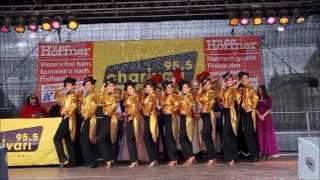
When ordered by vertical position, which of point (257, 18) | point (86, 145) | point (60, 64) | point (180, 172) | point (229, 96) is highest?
point (257, 18)

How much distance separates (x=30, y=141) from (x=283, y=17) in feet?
16.2

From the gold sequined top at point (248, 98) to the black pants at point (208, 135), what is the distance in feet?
2.06

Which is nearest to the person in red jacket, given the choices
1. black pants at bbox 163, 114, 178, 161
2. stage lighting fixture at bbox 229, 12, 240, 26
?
black pants at bbox 163, 114, 178, 161

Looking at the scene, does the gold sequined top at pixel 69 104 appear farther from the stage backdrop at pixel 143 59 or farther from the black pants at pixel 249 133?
the black pants at pixel 249 133

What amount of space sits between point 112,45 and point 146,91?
201 centimetres

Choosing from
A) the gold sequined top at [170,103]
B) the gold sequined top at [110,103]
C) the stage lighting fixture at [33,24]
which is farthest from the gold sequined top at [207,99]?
the stage lighting fixture at [33,24]

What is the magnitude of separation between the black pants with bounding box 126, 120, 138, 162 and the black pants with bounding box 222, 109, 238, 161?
1438 mm

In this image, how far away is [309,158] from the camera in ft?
12.3

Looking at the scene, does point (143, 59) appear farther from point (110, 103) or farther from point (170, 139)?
point (170, 139)

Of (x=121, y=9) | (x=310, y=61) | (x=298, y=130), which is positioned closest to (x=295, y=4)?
(x=310, y=61)

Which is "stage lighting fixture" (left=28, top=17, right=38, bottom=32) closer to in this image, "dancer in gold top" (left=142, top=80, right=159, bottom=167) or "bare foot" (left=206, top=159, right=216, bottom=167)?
"dancer in gold top" (left=142, top=80, right=159, bottom=167)

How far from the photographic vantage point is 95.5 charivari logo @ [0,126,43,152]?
859cm

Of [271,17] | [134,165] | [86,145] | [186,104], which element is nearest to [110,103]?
[86,145]

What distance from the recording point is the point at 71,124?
8469 millimetres
